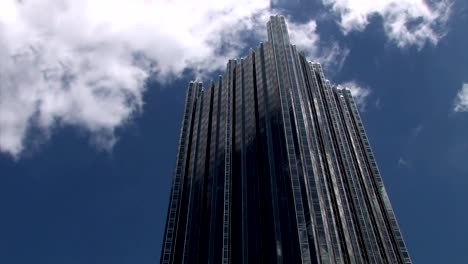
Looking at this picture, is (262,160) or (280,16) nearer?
(262,160)

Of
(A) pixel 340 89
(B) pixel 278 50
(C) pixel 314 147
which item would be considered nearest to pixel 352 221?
(C) pixel 314 147

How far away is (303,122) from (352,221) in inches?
1045

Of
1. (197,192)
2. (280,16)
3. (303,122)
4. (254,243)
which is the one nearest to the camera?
(254,243)

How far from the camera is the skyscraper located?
99750mm

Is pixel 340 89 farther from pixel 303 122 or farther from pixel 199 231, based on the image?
pixel 199 231

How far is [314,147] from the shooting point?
A: 116 metres

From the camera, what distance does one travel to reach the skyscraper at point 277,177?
99.8 m

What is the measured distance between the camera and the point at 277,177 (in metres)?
108

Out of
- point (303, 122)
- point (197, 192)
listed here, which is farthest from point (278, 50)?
point (197, 192)

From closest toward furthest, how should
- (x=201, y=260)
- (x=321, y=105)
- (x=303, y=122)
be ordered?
(x=201, y=260)
(x=303, y=122)
(x=321, y=105)

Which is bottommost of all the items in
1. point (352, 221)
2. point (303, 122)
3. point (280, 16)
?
point (352, 221)

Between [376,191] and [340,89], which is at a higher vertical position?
[340,89]

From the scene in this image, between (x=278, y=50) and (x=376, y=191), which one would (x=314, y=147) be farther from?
(x=278, y=50)

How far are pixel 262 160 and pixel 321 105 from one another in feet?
111
